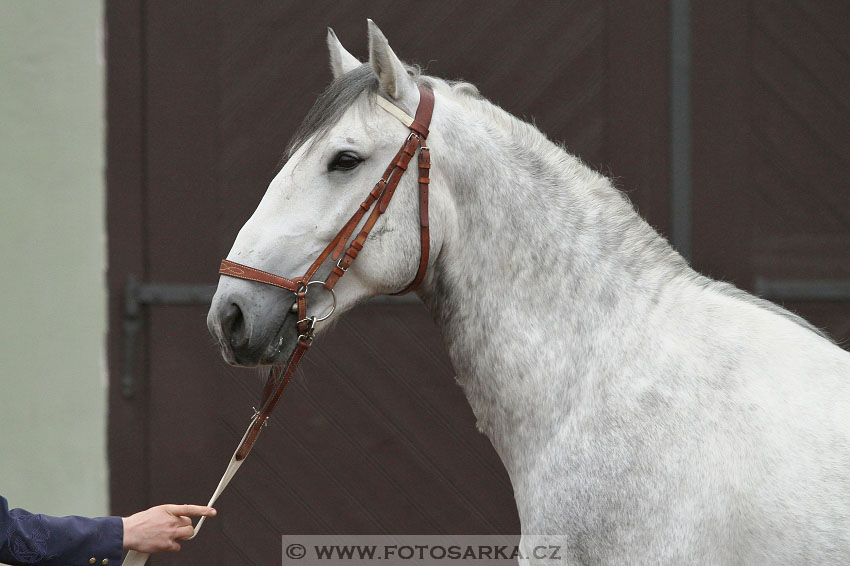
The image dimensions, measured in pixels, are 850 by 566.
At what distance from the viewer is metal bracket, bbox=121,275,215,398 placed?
3.11 metres

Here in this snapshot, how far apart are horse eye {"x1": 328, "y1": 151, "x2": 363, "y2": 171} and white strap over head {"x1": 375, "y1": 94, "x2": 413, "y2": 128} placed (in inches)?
5.1

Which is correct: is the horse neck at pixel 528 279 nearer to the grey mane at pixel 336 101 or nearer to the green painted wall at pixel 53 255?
the grey mane at pixel 336 101

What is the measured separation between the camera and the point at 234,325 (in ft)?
5.35

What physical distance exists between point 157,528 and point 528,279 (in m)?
1.00

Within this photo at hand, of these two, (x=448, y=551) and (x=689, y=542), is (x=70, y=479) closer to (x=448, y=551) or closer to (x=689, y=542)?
(x=448, y=551)

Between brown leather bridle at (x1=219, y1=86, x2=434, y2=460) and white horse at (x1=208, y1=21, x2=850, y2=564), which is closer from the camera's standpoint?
white horse at (x1=208, y1=21, x2=850, y2=564)

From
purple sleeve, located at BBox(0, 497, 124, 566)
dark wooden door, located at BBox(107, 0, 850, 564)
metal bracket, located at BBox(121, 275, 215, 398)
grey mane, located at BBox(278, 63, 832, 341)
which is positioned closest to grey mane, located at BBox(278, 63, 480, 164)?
grey mane, located at BBox(278, 63, 832, 341)

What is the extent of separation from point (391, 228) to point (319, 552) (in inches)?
72.6

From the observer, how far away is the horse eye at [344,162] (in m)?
1.66

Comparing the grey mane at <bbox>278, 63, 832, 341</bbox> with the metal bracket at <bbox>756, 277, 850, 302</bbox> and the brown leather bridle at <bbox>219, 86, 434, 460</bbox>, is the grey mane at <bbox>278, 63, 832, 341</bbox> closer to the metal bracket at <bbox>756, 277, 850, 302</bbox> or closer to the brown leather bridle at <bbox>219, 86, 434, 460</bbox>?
the brown leather bridle at <bbox>219, 86, 434, 460</bbox>

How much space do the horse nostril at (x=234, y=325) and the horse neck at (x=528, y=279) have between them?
0.44m

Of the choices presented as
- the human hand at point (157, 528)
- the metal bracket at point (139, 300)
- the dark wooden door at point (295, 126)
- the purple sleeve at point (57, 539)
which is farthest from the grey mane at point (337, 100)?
the metal bracket at point (139, 300)

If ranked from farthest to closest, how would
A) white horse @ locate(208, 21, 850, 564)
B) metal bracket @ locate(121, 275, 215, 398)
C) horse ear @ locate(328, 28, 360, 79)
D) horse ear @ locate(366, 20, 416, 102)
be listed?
1. metal bracket @ locate(121, 275, 215, 398)
2. horse ear @ locate(328, 28, 360, 79)
3. horse ear @ locate(366, 20, 416, 102)
4. white horse @ locate(208, 21, 850, 564)

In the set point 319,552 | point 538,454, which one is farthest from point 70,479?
point 538,454
